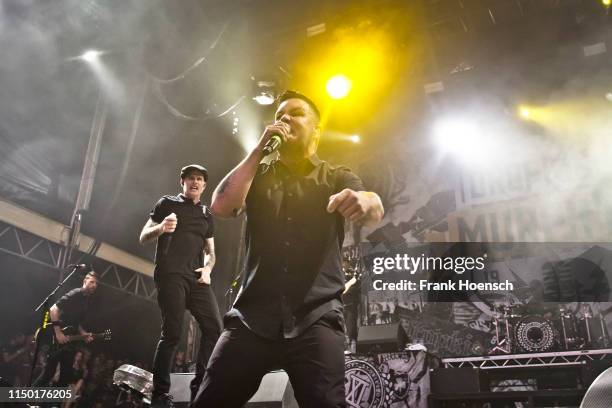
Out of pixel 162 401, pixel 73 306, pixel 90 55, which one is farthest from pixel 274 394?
pixel 90 55

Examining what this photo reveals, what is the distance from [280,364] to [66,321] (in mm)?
6470

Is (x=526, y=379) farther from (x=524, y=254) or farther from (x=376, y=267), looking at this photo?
(x=376, y=267)

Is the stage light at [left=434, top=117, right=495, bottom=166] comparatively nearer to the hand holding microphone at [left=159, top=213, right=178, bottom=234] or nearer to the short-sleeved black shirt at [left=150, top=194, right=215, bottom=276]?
the short-sleeved black shirt at [left=150, top=194, right=215, bottom=276]

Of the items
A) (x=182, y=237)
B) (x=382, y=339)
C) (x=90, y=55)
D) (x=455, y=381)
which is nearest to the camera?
(x=182, y=237)

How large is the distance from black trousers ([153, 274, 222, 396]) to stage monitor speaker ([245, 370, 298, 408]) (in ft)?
1.76

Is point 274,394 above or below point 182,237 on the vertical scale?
below

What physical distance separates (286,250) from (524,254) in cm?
744

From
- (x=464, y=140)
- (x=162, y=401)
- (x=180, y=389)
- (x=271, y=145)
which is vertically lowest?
(x=162, y=401)

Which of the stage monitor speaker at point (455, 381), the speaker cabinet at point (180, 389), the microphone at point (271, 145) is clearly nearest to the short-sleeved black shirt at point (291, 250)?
the microphone at point (271, 145)

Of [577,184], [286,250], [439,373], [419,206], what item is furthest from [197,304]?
[577,184]

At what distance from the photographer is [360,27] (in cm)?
634

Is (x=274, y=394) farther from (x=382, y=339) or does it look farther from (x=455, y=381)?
(x=382, y=339)

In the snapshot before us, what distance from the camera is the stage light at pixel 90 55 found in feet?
21.9

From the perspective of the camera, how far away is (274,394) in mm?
3543
